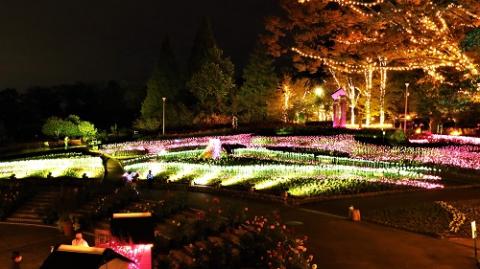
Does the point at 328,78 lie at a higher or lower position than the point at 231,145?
higher

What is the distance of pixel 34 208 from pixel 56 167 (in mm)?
10126

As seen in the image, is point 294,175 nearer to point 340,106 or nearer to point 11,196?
point 11,196

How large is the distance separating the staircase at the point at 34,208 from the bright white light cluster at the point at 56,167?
5713 mm

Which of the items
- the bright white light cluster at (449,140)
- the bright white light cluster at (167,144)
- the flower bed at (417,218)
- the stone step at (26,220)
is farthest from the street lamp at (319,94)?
the flower bed at (417,218)

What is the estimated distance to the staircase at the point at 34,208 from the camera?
24281mm

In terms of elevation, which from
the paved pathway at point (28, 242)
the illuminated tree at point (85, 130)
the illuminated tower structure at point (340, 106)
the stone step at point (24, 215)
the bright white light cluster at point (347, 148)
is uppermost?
the illuminated tower structure at point (340, 106)

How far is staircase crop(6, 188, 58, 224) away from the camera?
24.3m

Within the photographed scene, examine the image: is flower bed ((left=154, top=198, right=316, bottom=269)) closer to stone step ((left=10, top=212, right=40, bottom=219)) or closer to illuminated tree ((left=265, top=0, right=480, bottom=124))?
illuminated tree ((left=265, top=0, right=480, bottom=124))

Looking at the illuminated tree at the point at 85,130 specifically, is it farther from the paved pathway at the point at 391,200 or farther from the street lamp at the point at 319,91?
the paved pathway at the point at 391,200

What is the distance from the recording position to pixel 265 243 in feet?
41.4

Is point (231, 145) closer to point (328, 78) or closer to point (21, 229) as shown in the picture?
point (21, 229)

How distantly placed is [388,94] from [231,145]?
20556mm

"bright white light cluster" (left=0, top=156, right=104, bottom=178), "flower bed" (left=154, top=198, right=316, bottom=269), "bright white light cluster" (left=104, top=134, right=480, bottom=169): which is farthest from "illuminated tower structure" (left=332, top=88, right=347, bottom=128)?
"flower bed" (left=154, top=198, right=316, bottom=269)

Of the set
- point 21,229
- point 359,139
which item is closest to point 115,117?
point 359,139
